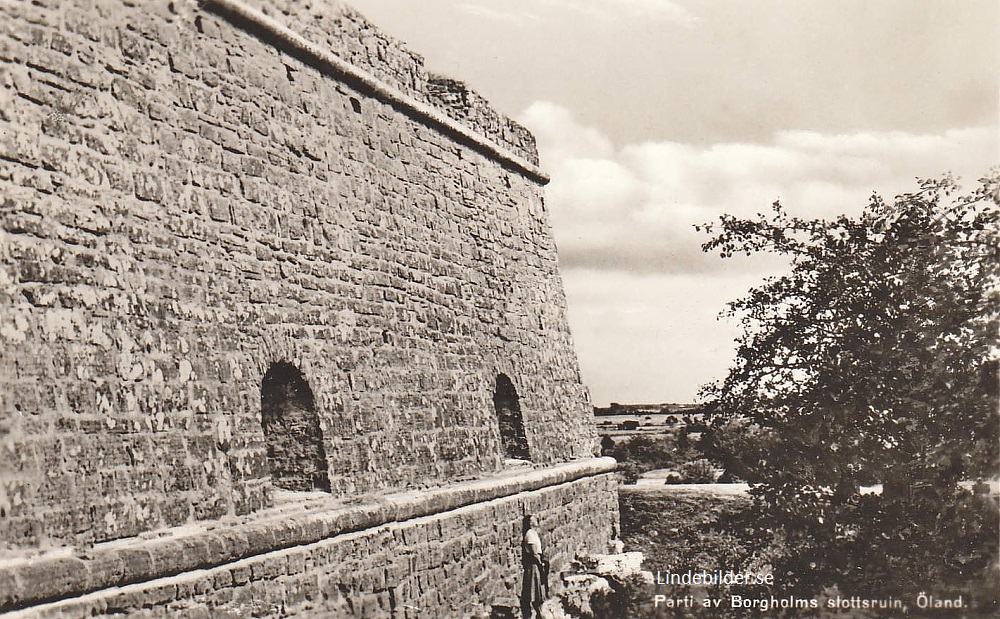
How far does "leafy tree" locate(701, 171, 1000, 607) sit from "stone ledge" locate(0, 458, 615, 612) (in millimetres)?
2933

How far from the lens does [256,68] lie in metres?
6.44

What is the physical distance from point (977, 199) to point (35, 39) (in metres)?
7.63

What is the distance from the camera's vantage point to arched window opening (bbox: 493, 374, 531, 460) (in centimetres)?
994

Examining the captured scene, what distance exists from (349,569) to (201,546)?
5.06 ft

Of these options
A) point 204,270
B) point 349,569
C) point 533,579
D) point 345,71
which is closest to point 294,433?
point 349,569

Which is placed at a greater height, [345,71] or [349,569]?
[345,71]

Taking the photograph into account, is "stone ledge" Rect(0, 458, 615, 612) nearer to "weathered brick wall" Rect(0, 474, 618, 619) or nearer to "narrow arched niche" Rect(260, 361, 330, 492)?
"weathered brick wall" Rect(0, 474, 618, 619)

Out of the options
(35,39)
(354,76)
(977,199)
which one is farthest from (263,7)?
(977,199)

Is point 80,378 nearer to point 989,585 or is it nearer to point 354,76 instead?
point 354,76

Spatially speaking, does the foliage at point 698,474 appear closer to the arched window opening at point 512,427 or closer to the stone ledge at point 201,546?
the arched window opening at point 512,427

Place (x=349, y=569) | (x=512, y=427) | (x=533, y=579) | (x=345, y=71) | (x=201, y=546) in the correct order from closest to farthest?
1. (x=201, y=546)
2. (x=349, y=569)
3. (x=345, y=71)
4. (x=533, y=579)
5. (x=512, y=427)

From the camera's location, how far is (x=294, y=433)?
6586 mm

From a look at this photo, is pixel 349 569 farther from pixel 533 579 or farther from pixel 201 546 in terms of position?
pixel 533 579

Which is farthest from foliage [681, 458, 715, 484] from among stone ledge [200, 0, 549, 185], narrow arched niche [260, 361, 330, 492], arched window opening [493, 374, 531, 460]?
narrow arched niche [260, 361, 330, 492]
